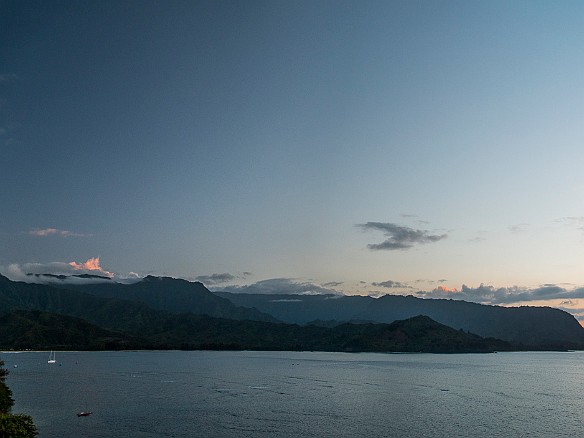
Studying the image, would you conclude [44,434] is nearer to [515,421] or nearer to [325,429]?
[325,429]

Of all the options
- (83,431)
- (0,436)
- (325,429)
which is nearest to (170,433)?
(83,431)

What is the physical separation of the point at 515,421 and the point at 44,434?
417 ft

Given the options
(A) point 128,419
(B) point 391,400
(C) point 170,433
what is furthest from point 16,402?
(B) point 391,400

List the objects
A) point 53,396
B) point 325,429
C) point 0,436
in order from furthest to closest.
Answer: point 53,396, point 325,429, point 0,436

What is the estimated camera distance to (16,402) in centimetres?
17500

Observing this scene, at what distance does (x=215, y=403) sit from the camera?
579ft

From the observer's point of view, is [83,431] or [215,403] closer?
[83,431]

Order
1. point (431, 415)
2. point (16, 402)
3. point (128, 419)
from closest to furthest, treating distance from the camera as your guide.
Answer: point (128, 419) < point (431, 415) < point (16, 402)

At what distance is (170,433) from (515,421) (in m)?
97.5

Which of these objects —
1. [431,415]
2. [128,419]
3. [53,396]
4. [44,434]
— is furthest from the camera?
[53,396]

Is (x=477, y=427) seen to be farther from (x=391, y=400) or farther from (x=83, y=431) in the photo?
(x=83, y=431)

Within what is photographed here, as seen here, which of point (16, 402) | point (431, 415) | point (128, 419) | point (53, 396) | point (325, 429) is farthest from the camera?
point (53, 396)

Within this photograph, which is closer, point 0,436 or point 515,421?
point 0,436

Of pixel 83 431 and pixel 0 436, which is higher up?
pixel 0 436
